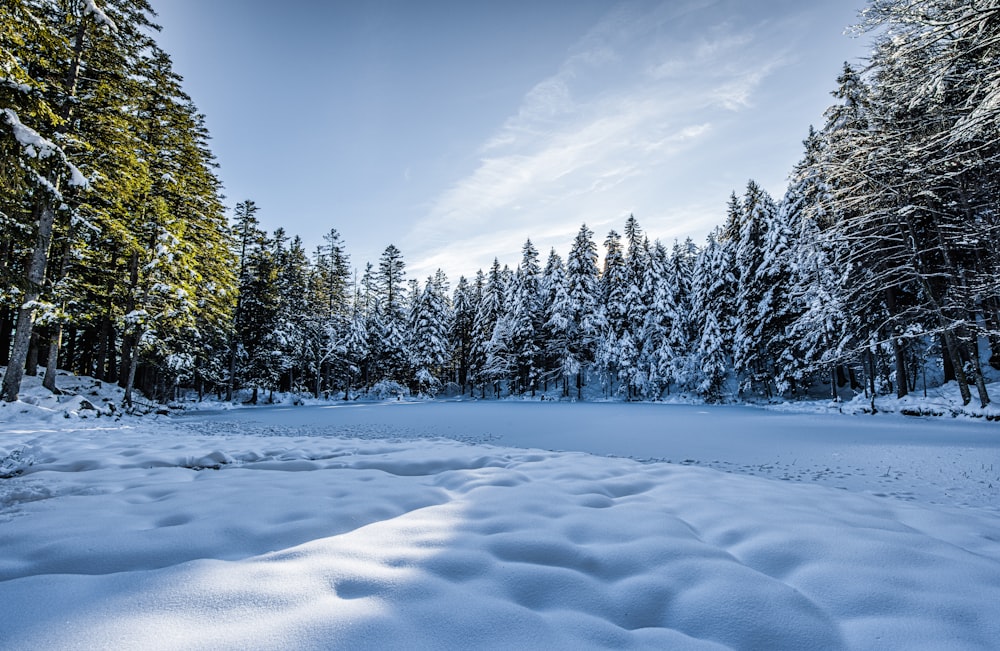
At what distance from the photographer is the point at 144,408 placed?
15.4 metres

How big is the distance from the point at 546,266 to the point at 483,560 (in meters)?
36.9

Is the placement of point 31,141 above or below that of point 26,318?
above

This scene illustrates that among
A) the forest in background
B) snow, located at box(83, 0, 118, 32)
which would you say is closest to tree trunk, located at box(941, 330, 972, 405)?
the forest in background

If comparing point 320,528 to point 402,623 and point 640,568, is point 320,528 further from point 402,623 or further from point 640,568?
point 640,568

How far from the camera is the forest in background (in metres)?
7.95

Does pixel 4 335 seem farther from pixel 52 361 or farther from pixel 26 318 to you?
pixel 26 318

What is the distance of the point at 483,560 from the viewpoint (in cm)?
205

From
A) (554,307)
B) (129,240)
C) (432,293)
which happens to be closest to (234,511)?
(129,240)

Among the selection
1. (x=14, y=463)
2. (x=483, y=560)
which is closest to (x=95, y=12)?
(x=14, y=463)

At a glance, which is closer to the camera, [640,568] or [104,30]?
[640,568]

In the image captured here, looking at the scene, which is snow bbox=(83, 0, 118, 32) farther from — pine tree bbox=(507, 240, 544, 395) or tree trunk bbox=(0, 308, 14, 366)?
pine tree bbox=(507, 240, 544, 395)

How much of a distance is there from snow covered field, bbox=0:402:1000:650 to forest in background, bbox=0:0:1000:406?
5698 millimetres

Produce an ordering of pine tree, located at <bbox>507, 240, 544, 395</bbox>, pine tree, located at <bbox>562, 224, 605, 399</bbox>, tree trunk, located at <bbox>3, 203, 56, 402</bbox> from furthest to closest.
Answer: pine tree, located at <bbox>507, 240, 544, 395</bbox>
pine tree, located at <bbox>562, 224, 605, 399</bbox>
tree trunk, located at <bbox>3, 203, 56, 402</bbox>

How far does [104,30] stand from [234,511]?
16.0 meters
